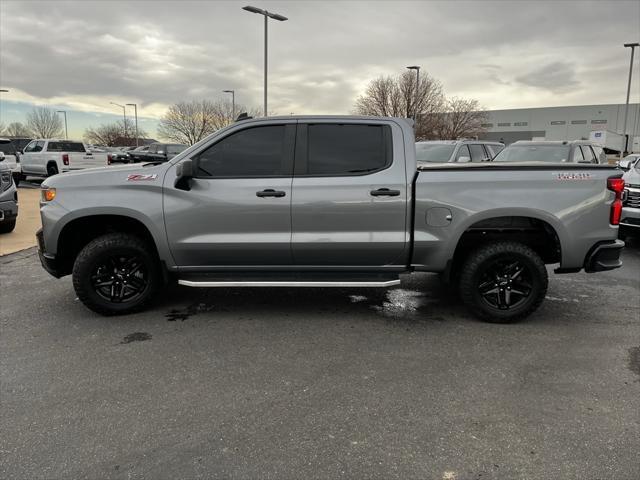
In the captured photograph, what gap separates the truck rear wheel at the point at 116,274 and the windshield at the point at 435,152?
8.38 metres

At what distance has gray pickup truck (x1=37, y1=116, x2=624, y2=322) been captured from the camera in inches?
178

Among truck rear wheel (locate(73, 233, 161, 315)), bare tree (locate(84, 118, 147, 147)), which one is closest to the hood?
truck rear wheel (locate(73, 233, 161, 315))

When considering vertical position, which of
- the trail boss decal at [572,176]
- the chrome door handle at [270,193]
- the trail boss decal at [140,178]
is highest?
the trail boss decal at [572,176]

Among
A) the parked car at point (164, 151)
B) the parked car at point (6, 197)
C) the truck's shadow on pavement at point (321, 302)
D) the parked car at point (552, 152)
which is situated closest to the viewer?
the truck's shadow on pavement at point (321, 302)

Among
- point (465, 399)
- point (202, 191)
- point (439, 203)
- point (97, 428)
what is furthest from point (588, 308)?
point (97, 428)

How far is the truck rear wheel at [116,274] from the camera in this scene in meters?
4.66

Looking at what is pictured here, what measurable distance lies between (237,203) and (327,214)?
0.85 meters

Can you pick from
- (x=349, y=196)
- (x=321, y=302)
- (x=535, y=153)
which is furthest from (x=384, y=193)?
(x=535, y=153)

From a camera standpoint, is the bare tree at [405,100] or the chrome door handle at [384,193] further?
the bare tree at [405,100]

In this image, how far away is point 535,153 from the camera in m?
10.7

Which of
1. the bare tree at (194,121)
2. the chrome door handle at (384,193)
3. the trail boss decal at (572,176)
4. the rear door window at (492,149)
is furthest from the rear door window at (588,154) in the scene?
the bare tree at (194,121)

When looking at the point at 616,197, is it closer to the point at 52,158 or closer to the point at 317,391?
the point at 317,391

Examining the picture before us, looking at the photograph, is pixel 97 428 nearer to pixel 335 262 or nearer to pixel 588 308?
pixel 335 262

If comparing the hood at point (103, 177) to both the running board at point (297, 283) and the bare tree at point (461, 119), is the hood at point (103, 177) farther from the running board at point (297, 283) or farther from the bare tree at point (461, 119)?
the bare tree at point (461, 119)
